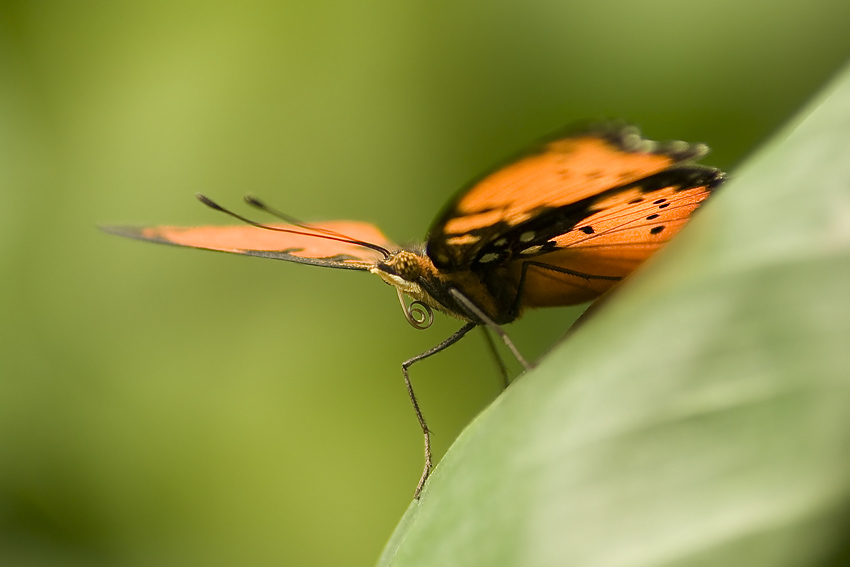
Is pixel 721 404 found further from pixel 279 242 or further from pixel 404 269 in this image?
pixel 279 242

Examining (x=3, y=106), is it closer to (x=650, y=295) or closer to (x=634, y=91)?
(x=634, y=91)

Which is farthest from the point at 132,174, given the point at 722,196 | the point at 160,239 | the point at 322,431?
the point at 722,196

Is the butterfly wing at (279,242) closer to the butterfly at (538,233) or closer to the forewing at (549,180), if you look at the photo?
the butterfly at (538,233)

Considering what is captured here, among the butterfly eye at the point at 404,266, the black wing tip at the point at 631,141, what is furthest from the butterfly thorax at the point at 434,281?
the black wing tip at the point at 631,141

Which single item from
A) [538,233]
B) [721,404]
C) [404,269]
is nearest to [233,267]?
[404,269]

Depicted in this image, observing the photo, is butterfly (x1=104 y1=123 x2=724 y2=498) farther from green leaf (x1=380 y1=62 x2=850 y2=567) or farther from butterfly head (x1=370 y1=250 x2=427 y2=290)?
green leaf (x1=380 y1=62 x2=850 y2=567)

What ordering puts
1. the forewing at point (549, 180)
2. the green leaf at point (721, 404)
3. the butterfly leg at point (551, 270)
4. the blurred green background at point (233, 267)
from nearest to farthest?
the green leaf at point (721, 404) → the forewing at point (549, 180) → the butterfly leg at point (551, 270) → the blurred green background at point (233, 267)

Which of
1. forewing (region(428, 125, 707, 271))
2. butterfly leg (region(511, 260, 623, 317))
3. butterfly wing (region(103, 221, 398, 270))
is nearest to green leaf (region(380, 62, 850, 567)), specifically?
forewing (region(428, 125, 707, 271))
